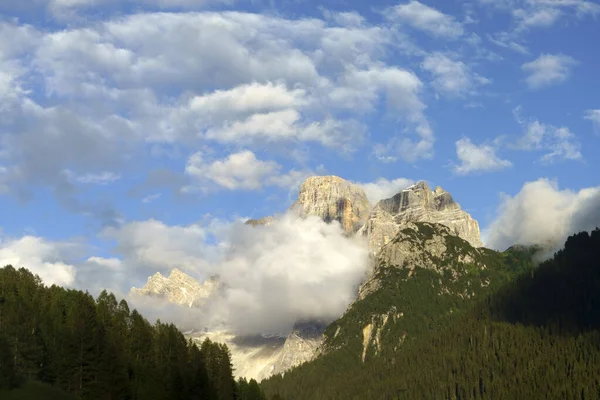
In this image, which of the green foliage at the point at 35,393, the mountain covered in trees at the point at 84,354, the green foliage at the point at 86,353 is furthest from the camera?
the green foliage at the point at 86,353

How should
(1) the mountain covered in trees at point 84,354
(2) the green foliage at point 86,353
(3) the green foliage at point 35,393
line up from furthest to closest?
(2) the green foliage at point 86,353 → (1) the mountain covered in trees at point 84,354 → (3) the green foliage at point 35,393

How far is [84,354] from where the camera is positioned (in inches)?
5246

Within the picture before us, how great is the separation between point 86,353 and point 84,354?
0.46 meters

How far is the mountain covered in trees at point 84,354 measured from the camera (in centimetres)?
13050

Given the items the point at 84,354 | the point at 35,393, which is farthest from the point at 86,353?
the point at 35,393

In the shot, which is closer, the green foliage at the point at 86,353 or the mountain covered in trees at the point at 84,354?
the mountain covered in trees at the point at 84,354

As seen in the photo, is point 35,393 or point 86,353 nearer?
point 35,393

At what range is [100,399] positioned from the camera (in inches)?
5172

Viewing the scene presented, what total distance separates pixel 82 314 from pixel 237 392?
59.6 metres

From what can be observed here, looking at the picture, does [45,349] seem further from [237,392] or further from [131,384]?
[237,392]

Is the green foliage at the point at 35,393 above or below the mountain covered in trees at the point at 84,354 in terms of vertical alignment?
below

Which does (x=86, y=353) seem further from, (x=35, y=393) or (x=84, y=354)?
(x=35, y=393)

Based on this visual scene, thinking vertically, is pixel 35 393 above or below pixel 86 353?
below

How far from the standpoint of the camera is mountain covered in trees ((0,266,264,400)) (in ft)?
428
